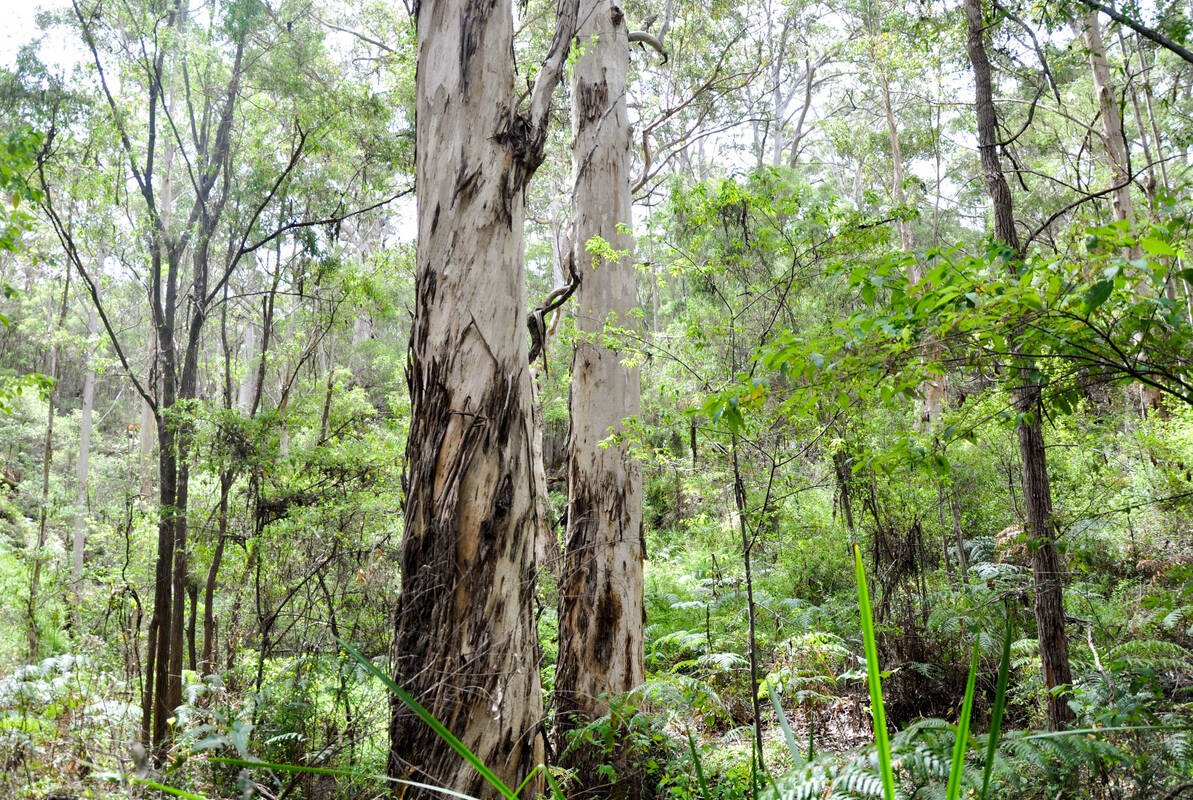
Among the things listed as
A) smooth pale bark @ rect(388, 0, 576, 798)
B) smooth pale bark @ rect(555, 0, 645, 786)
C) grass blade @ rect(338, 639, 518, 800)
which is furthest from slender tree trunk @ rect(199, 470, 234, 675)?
grass blade @ rect(338, 639, 518, 800)

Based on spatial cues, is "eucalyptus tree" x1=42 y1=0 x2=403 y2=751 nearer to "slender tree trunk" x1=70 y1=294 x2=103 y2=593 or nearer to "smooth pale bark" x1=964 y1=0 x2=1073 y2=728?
"smooth pale bark" x1=964 y1=0 x2=1073 y2=728

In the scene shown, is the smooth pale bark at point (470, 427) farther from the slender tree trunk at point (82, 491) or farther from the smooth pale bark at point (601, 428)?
the slender tree trunk at point (82, 491)

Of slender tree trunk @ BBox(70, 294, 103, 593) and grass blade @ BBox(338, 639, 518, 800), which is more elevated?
slender tree trunk @ BBox(70, 294, 103, 593)

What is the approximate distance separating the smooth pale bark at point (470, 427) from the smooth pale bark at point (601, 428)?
1648 mm

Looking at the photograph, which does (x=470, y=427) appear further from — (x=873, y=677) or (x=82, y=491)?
(x=82, y=491)

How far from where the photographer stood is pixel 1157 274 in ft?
6.25

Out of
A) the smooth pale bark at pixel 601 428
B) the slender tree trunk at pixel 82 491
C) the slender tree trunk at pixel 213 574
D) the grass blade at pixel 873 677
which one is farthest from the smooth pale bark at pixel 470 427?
the slender tree trunk at pixel 82 491

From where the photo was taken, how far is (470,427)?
2.95 meters

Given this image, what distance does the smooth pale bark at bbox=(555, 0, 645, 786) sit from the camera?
16.4ft

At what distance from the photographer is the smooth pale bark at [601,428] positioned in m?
5.00

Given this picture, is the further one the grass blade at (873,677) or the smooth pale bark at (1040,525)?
the smooth pale bark at (1040,525)

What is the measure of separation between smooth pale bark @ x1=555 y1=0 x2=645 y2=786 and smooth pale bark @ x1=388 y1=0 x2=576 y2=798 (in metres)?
1.65

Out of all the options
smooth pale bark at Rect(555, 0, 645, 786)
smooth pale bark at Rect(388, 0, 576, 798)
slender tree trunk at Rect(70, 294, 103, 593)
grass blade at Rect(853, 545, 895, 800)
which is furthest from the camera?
slender tree trunk at Rect(70, 294, 103, 593)

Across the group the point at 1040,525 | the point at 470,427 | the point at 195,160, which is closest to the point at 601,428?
the point at 470,427
